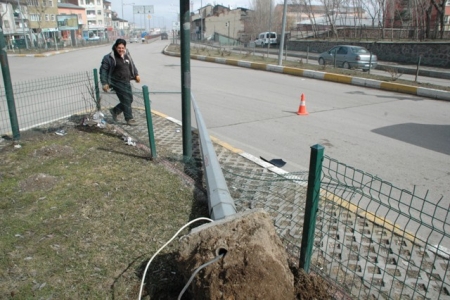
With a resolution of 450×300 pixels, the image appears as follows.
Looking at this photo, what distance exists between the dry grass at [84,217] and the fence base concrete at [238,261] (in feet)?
1.82

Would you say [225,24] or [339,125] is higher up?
[225,24]

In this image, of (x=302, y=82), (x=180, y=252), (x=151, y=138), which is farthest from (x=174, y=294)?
(x=302, y=82)

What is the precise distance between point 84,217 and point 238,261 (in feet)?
6.75

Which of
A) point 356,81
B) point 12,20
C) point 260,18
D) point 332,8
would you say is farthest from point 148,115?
point 12,20

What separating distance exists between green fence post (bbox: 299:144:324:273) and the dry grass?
1.03 m

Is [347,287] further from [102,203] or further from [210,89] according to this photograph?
[210,89]

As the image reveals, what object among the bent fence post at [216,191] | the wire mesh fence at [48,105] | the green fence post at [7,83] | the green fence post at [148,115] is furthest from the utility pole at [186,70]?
the green fence post at [7,83]

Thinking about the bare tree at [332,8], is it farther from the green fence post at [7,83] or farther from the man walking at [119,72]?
the green fence post at [7,83]

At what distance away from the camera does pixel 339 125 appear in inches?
307

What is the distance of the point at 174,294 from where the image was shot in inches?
101

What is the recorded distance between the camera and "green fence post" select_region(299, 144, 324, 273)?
237cm

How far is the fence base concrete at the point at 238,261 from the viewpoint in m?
2.12

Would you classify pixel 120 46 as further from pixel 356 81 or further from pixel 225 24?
pixel 225 24

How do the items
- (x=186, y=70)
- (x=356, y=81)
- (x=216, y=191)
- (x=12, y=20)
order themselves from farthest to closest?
1. (x=12, y=20)
2. (x=356, y=81)
3. (x=186, y=70)
4. (x=216, y=191)
